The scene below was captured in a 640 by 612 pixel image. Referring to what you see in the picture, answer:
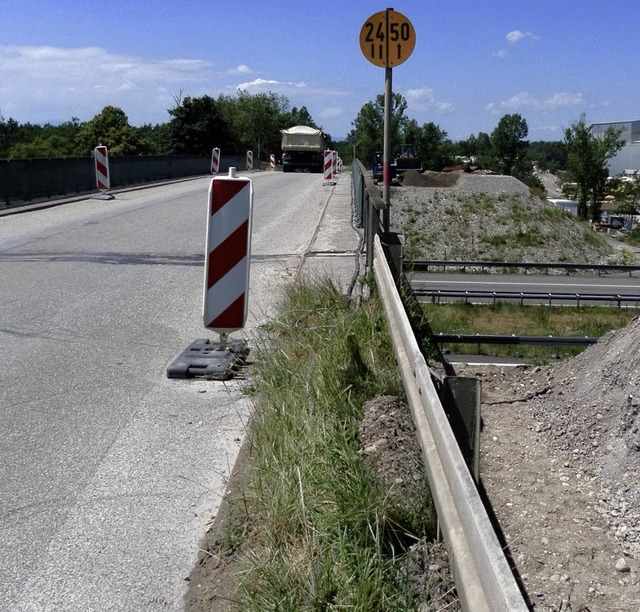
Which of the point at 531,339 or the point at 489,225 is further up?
the point at 531,339

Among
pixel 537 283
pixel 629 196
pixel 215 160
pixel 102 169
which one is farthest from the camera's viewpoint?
pixel 629 196

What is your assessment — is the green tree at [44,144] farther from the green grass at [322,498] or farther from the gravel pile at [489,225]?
the green grass at [322,498]

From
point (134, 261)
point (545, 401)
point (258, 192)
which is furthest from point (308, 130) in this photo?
point (545, 401)

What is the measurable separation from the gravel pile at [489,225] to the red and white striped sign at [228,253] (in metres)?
27.7

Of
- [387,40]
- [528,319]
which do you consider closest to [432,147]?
[528,319]

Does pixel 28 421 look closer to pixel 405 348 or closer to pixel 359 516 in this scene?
pixel 405 348

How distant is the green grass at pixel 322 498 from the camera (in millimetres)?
3059

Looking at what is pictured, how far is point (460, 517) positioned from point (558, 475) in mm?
2621

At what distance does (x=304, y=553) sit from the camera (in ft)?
10.7

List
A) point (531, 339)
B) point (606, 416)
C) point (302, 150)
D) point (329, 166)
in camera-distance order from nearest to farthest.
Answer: point (606, 416)
point (531, 339)
point (329, 166)
point (302, 150)

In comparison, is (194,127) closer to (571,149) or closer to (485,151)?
(571,149)

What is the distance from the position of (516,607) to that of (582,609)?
1.86 m

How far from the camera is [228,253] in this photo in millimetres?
6965

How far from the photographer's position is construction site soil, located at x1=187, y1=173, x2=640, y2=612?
3.76 metres
